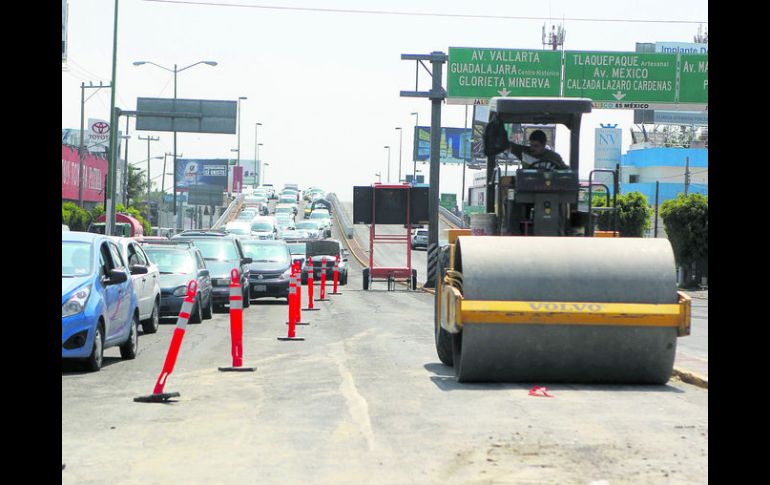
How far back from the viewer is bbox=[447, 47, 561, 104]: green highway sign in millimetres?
35938

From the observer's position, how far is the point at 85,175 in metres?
86.5

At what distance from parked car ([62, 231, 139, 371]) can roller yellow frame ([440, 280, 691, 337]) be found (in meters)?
4.38

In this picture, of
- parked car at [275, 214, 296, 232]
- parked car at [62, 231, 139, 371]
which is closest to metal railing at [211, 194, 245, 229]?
parked car at [275, 214, 296, 232]

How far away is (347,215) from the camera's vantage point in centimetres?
11562

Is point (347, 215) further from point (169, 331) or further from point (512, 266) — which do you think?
point (512, 266)

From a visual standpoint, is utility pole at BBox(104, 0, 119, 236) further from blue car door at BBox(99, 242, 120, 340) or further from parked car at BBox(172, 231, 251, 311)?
blue car door at BBox(99, 242, 120, 340)

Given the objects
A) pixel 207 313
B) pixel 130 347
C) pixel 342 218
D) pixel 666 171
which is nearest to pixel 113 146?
pixel 207 313

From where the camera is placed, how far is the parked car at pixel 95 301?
519 inches

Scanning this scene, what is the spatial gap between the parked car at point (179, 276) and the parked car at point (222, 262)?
195cm

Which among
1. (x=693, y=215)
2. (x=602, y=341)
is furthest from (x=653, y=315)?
(x=693, y=215)

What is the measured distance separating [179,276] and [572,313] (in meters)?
12.8

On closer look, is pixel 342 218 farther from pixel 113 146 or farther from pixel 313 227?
pixel 113 146
